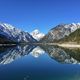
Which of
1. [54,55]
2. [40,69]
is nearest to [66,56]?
[54,55]

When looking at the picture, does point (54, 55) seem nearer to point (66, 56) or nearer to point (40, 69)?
point (66, 56)

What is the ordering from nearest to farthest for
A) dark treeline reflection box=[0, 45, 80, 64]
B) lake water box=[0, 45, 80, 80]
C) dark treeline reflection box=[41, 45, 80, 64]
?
lake water box=[0, 45, 80, 80] < dark treeline reflection box=[41, 45, 80, 64] < dark treeline reflection box=[0, 45, 80, 64]

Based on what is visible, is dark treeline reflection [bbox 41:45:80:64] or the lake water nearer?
the lake water

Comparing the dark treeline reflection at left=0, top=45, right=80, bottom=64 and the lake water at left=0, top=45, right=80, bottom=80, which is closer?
the lake water at left=0, top=45, right=80, bottom=80

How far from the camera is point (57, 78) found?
33375 mm

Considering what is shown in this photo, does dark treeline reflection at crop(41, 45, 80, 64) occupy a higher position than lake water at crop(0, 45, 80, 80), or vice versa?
dark treeline reflection at crop(41, 45, 80, 64)

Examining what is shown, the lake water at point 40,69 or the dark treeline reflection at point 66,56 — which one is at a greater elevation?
the dark treeline reflection at point 66,56

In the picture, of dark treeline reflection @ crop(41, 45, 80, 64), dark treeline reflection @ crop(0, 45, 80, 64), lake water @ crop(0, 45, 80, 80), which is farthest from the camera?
dark treeline reflection @ crop(0, 45, 80, 64)

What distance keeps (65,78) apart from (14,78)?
7.56 meters

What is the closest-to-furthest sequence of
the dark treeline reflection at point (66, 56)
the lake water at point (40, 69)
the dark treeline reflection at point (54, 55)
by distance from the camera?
the lake water at point (40, 69)
the dark treeline reflection at point (66, 56)
the dark treeline reflection at point (54, 55)

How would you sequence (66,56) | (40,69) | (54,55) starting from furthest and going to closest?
(54,55), (66,56), (40,69)

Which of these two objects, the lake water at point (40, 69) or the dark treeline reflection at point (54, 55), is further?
the dark treeline reflection at point (54, 55)

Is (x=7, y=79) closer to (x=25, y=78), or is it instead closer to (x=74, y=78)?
(x=25, y=78)

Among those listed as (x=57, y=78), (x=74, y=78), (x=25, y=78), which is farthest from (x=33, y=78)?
(x=74, y=78)
